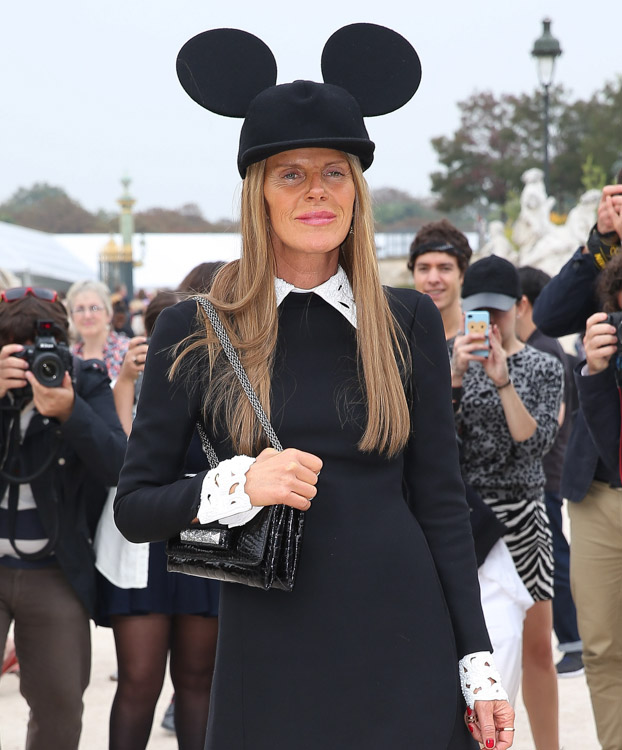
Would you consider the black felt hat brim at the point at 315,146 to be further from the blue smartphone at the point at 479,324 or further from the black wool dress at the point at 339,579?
the blue smartphone at the point at 479,324

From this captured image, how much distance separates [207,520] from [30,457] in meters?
1.75

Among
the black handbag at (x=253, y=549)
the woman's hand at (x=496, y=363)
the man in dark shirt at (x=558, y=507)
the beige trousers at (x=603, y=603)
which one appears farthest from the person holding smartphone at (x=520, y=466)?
the black handbag at (x=253, y=549)

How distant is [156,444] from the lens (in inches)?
81.4

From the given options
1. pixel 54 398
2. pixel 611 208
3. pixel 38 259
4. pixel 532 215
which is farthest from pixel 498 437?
pixel 532 215

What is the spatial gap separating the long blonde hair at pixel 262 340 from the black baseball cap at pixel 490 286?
205cm

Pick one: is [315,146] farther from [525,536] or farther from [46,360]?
[525,536]

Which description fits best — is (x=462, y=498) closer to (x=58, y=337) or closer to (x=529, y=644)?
(x=58, y=337)

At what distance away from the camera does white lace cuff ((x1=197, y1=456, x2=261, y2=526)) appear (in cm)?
191

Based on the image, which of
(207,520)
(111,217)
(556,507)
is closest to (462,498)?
(207,520)

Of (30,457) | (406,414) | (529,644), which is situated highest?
(406,414)

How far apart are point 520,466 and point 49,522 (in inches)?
71.5

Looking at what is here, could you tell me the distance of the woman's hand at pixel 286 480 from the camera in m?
Answer: 1.86

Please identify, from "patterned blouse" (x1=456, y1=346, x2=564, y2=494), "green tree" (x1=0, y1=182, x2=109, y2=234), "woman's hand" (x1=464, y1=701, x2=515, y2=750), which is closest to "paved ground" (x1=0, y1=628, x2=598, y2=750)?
"patterned blouse" (x1=456, y1=346, x2=564, y2=494)

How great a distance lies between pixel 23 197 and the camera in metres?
112
